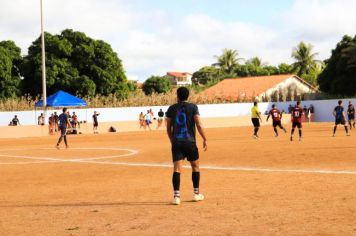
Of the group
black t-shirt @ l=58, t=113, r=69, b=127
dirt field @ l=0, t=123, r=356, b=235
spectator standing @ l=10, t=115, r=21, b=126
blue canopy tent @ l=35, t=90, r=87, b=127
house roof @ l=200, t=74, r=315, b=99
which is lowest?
dirt field @ l=0, t=123, r=356, b=235

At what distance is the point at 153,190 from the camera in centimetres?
1207

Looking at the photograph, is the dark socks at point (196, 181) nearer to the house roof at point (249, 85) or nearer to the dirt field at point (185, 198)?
the dirt field at point (185, 198)

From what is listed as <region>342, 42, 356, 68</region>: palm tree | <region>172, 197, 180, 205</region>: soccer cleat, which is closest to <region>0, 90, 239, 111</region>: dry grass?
<region>342, 42, 356, 68</region>: palm tree

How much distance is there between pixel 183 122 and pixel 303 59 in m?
96.3

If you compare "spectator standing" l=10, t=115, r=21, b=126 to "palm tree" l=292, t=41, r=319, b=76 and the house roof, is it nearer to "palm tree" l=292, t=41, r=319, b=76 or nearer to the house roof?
→ the house roof

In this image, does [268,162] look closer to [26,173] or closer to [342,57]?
[26,173]

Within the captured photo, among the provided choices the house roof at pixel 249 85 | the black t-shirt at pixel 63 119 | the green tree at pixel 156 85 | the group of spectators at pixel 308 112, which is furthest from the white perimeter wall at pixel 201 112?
the green tree at pixel 156 85

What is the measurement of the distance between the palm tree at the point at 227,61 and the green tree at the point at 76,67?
50.2 meters

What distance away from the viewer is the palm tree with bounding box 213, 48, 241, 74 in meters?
118

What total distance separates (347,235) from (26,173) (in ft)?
36.1

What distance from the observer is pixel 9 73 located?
6319cm

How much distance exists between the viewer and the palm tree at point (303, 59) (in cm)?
10056

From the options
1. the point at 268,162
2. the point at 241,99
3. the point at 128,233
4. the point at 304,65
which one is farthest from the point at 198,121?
the point at 304,65

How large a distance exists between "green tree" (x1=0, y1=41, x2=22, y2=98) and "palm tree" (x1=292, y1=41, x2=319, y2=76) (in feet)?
163
